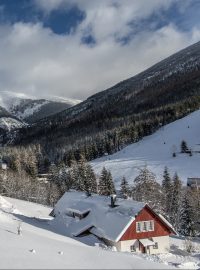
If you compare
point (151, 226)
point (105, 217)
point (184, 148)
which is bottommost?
point (151, 226)

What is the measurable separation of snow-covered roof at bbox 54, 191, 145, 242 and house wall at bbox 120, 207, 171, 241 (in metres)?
0.91

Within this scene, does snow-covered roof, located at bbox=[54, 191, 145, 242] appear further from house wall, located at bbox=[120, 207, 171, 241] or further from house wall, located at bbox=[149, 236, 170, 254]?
house wall, located at bbox=[149, 236, 170, 254]

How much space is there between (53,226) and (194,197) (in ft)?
113

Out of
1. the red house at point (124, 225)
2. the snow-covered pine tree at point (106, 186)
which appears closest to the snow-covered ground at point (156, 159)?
the snow-covered pine tree at point (106, 186)

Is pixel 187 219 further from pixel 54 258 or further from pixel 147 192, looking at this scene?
pixel 54 258

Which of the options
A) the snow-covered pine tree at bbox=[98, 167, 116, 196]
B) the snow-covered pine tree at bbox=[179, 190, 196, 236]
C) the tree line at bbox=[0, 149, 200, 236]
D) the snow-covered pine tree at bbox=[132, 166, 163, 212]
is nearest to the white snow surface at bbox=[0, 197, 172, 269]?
the tree line at bbox=[0, 149, 200, 236]

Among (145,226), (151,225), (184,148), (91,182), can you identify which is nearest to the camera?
(145,226)

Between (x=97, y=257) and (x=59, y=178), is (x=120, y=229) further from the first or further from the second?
(x=59, y=178)

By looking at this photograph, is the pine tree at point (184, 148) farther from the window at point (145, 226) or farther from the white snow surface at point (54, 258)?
the white snow surface at point (54, 258)

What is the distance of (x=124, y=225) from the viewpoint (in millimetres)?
47688

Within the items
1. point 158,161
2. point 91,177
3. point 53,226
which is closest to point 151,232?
point 53,226

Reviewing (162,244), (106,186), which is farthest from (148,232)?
(106,186)

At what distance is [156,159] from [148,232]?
119 m

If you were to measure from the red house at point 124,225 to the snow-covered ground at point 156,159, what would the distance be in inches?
2958
